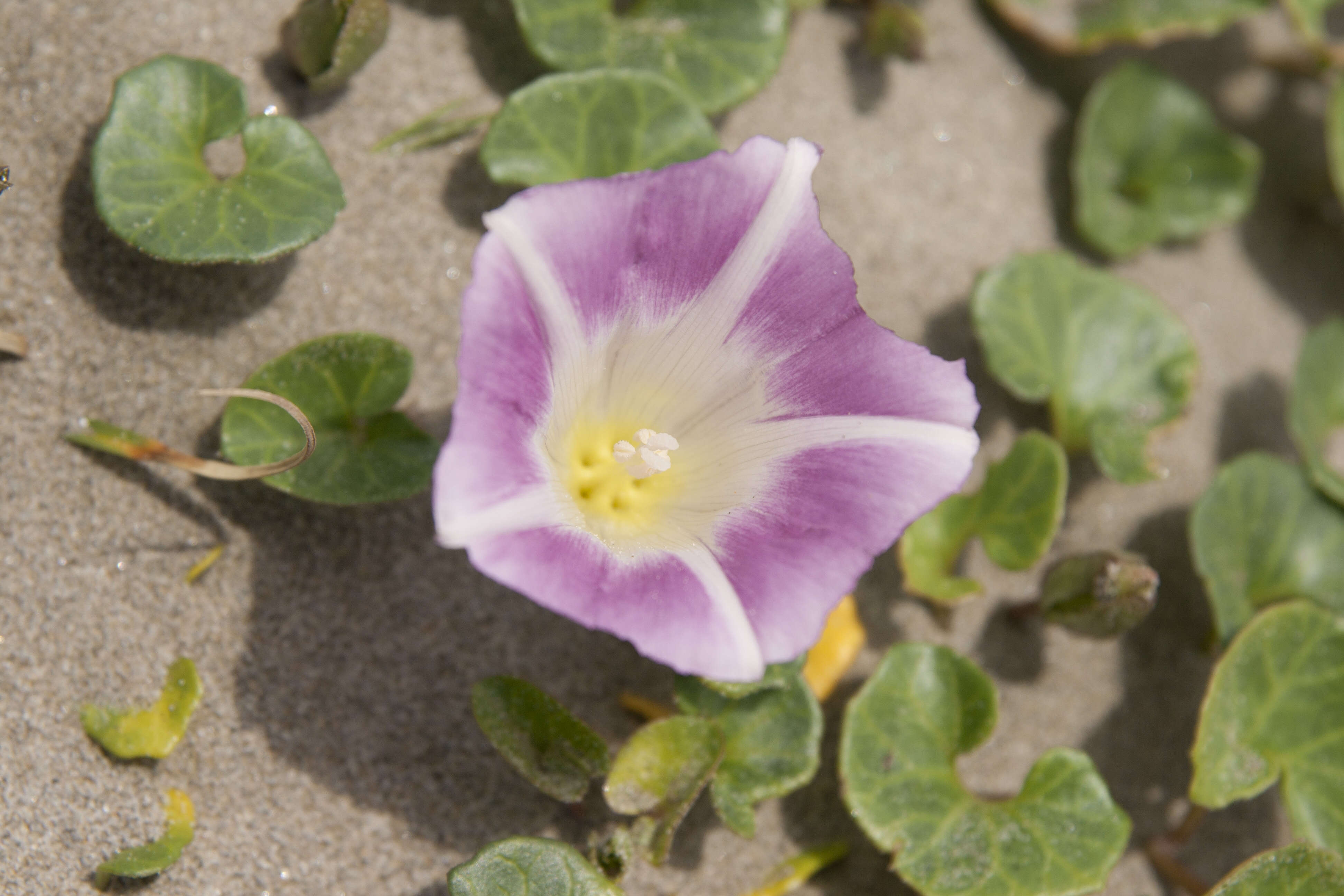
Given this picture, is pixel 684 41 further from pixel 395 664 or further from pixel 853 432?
pixel 395 664

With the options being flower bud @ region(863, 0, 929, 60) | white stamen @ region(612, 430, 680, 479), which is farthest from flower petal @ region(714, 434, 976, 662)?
flower bud @ region(863, 0, 929, 60)

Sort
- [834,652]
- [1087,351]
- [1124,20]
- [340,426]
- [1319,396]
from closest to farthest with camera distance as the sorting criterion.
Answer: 1. [340,426]
2. [834,652]
3. [1087,351]
4. [1319,396]
5. [1124,20]

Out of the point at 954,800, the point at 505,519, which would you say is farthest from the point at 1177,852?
the point at 505,519

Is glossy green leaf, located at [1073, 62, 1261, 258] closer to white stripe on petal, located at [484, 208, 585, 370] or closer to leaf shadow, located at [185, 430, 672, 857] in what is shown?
white stripe on petal, located at [484, 208, 585, 370]

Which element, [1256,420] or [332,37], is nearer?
[332,37]

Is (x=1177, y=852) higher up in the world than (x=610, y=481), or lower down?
lower down

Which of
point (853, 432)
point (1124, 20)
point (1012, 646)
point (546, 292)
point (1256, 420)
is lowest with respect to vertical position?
point (1012, 646)

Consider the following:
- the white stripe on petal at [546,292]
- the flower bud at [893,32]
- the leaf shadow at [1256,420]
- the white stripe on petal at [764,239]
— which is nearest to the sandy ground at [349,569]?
the flower bud at [893,32]
